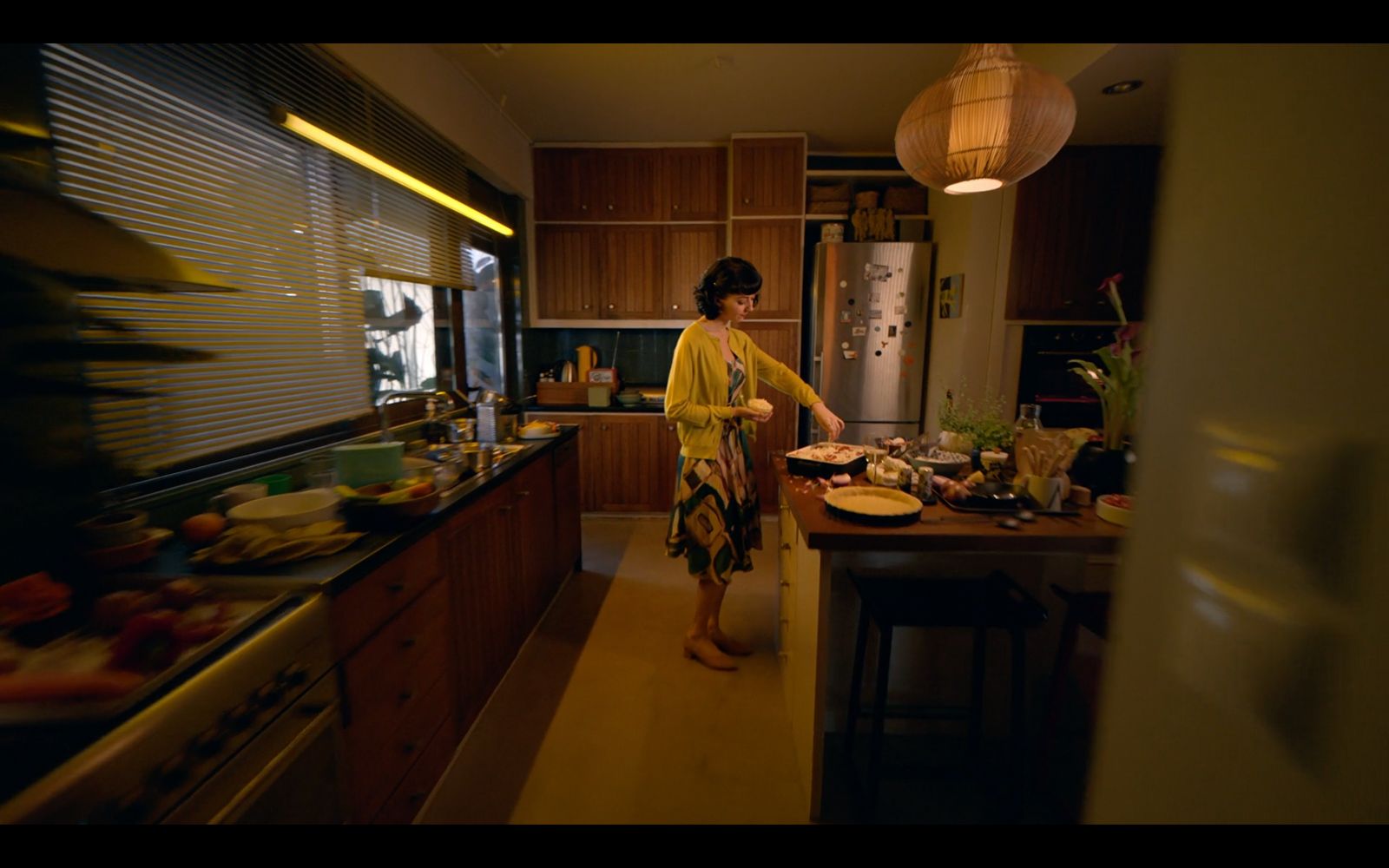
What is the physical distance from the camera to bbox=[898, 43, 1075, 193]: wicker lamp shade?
1.65 m

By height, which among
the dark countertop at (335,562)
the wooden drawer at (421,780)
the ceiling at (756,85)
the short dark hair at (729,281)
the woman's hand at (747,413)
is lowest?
the wooden drawer at (421,780)

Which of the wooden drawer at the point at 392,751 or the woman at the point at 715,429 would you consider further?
the woman at the point at 715,429

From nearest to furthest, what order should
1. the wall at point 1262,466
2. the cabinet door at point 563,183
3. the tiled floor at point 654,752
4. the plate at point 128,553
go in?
the wall at point 1262,466, the plate at point 128,553, the tiled floor at point 654,752, the cabinet door at point 563,183

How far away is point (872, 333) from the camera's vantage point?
3.81 m

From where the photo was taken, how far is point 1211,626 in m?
0.28

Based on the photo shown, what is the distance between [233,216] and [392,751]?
1.67m

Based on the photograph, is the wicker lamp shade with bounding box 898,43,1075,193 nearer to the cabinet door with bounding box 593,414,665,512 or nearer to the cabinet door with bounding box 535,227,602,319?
the cabinet door with bounding box 593,414,665,512

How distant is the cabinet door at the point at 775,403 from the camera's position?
3939 millimetres

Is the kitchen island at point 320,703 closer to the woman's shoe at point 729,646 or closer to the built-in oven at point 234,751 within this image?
the built-in oven at point 234,751

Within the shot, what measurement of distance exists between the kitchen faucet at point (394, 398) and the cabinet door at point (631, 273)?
62.0 inches

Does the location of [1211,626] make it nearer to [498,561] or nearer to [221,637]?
[221,637]

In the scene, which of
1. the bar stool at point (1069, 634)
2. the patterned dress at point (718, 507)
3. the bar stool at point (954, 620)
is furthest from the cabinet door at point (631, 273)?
the bar stool at point (1069, 634)

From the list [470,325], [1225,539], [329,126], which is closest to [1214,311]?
[1225,539]

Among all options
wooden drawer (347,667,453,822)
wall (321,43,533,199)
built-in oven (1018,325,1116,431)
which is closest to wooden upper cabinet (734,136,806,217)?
wall (321,43,533,199)
